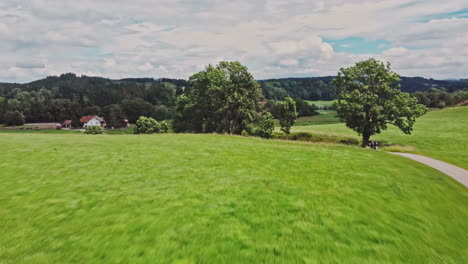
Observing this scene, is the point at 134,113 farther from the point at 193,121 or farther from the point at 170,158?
the point at 170,158

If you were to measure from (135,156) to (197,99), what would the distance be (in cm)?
4433

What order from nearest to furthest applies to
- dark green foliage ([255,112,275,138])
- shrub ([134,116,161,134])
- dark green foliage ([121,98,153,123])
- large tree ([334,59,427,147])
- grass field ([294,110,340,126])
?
large tree ([334,59,427,147]) → dark green foliage ([255,112,275,138]) → shrub ([134,116,161,134]) → grass field ([294,110,340,126]) → dark green foliage ([121,98,153,123])

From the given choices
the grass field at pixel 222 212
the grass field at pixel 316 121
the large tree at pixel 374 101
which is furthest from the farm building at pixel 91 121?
the grass field at pixel 222 212

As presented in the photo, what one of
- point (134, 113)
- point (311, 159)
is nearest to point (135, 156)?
point (311, 159)

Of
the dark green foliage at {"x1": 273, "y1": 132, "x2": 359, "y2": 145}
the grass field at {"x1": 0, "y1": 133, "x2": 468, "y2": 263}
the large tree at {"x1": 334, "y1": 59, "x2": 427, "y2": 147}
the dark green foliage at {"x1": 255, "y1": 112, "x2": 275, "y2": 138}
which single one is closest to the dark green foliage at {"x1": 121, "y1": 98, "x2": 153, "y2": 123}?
the dark green foliage at {"x1": 273, "y1": 132, "x2": 359, "y2": 145}

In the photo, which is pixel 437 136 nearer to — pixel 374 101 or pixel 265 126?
pixel 374 101

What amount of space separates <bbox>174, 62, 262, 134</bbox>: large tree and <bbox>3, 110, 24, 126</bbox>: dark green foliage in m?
137

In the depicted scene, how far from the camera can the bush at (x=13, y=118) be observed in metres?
141

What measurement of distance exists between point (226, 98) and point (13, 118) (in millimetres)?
149302

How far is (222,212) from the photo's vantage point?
8.91 metres

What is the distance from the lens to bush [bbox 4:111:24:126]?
141m

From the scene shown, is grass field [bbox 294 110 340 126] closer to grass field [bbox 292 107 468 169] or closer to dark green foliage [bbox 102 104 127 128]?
grass field [bbox 292 107 468 169]

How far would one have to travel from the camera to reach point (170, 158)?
18.1m

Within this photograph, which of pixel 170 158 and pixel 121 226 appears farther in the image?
pixel 170 158
